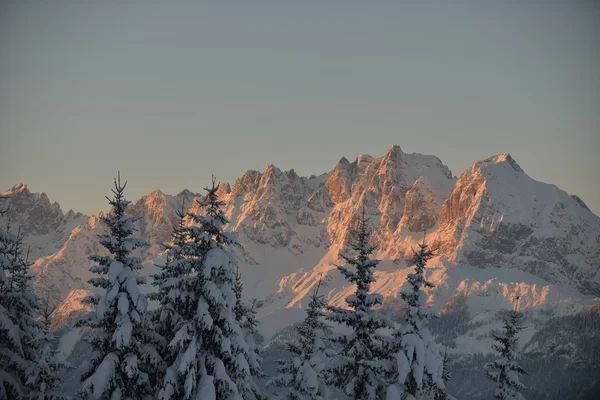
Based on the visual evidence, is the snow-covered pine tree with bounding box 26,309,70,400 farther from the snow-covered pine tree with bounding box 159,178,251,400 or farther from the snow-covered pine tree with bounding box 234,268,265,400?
the snow-covered pine tree with bounding box 159,178,251,400

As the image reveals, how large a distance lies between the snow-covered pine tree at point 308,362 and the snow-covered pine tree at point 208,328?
20.1ft

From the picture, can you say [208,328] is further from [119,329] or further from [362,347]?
[362,347]

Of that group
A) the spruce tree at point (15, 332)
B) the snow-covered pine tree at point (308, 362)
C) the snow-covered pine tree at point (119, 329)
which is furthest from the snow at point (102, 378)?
the snow-covered pine tree at point (308, 362)

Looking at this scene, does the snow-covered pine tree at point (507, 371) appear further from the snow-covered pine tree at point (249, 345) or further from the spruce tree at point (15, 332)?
the spruce tree at point (15, 332)

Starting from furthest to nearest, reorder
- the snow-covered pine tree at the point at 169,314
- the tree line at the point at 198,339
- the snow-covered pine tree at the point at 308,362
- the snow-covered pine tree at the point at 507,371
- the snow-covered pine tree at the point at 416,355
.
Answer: the snow-covered pine tree at the point at 507,371 → the snow-covered pine tree at the point at 308,362 → the snow-covered pine tree at the point at 416,355 → the snow-covered pine tree at the point at 169,314 → the tree line at the point at 198,339

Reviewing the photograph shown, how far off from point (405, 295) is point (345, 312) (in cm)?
337

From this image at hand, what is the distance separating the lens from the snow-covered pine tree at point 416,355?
32156 millimetres

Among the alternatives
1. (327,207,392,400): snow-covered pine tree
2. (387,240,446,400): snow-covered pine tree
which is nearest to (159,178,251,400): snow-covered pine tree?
(327,207,392,400): snow-covered pine tree

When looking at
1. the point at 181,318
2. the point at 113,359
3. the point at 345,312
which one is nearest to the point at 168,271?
the point at 181,318

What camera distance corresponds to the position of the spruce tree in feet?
104

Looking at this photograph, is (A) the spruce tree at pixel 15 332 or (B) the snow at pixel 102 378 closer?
(B) the snow at pixel 102 378

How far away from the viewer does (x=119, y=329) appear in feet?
93.5

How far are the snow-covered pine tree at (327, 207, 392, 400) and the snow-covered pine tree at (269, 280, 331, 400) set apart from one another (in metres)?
1.86

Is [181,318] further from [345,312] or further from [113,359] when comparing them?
[345,312]
